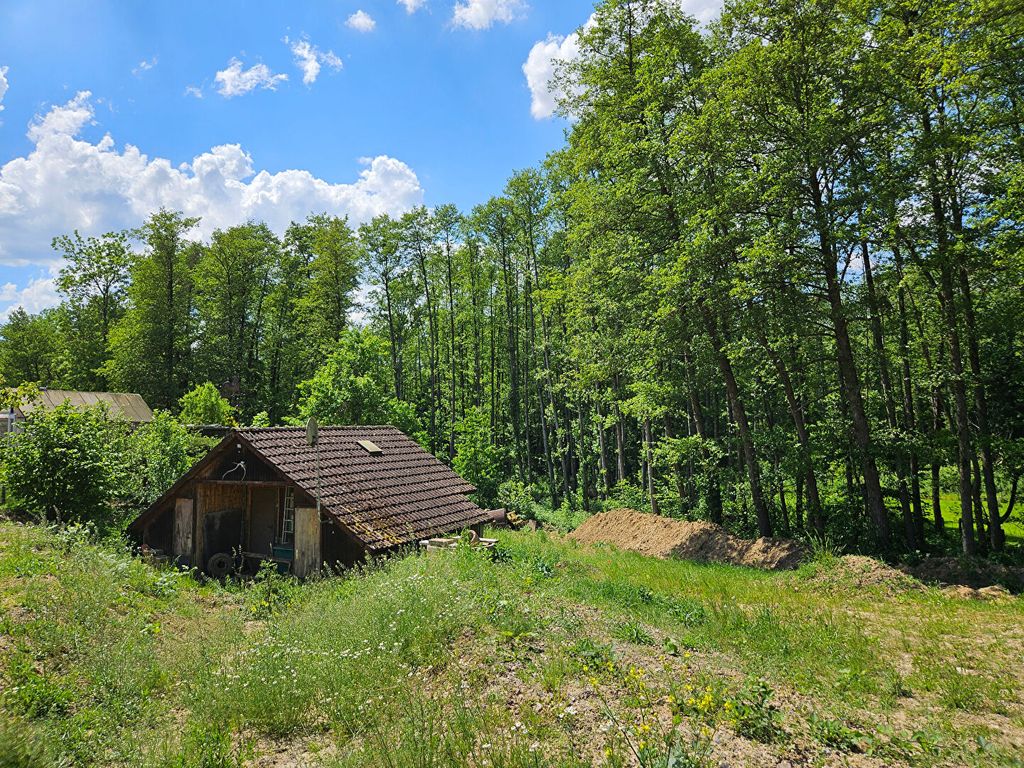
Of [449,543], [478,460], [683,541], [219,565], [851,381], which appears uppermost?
[851,381]

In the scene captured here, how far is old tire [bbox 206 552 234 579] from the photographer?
45.4ft

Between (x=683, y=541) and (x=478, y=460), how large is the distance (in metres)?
14.0

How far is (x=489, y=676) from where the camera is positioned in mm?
6020

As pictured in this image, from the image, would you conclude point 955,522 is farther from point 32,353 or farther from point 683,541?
point 32,353

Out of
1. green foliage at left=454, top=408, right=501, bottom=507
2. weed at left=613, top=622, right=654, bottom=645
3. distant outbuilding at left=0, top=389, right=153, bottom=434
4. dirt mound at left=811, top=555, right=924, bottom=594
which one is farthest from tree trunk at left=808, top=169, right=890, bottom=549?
distant outbuilding at left=0, top=389, right=153, bottom=434

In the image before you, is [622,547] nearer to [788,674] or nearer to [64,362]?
[788,674]

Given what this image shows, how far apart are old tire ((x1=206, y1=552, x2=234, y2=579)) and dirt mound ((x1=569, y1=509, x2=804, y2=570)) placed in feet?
37.4

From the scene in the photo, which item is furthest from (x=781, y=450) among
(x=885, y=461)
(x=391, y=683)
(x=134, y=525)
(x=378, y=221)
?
(x=378, y=221)

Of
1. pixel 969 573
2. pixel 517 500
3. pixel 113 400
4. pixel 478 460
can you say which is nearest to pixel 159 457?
pixel 478 460

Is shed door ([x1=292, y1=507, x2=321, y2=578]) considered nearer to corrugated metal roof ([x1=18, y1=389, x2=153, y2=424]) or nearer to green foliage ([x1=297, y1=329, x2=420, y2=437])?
green foliage ([x1=297, y1=329, x2=420, y2=437])

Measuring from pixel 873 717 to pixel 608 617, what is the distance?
3321 mm

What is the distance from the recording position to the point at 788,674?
6.23 m

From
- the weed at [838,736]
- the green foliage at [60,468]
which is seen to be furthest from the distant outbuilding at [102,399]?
the weed at [838,736]

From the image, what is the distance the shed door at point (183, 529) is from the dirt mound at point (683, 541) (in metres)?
12.3
